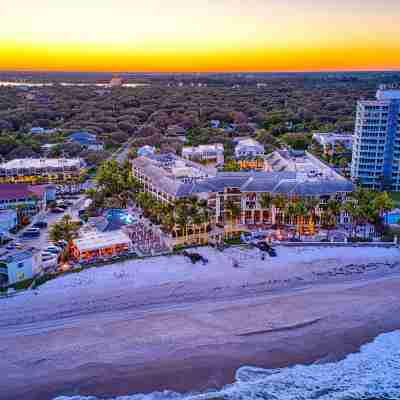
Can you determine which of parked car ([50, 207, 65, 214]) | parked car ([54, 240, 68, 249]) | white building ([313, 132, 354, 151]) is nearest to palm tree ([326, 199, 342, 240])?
parked car ([54, 240, 68, 249])

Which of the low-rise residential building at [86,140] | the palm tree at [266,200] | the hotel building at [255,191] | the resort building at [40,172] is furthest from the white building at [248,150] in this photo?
the palm tree at [266,200]

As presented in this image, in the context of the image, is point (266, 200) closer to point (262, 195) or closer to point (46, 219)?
point (262, 195)

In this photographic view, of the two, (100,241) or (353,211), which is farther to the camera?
(353,211)

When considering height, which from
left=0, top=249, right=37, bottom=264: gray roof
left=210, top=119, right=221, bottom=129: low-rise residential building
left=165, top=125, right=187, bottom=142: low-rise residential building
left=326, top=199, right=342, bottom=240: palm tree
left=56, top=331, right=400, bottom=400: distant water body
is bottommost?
left=56, top=331, right=400, bottom=400: distant water body

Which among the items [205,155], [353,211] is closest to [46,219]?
[353,211]

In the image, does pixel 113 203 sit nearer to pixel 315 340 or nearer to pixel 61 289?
pixel 61 289

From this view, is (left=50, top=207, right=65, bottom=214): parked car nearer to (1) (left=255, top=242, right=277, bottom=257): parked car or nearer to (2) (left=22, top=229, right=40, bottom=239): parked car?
(2) (left=22, top=229, right=40, bottom=239): parked car
